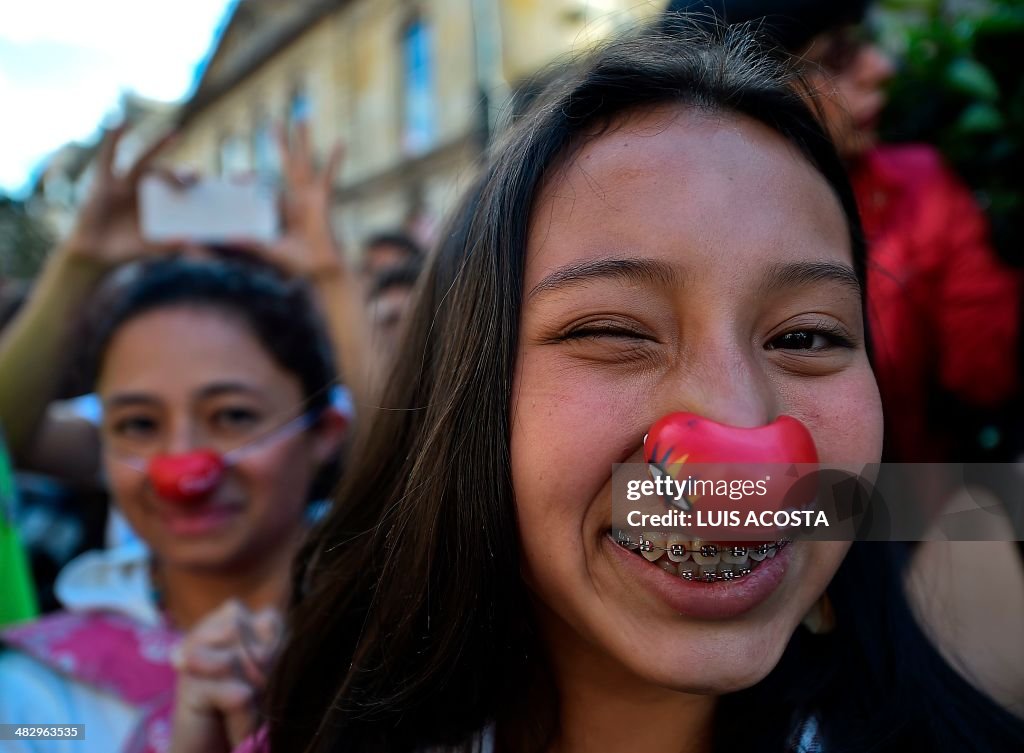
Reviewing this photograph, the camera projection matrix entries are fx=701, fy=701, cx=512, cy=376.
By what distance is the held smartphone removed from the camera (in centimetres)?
194

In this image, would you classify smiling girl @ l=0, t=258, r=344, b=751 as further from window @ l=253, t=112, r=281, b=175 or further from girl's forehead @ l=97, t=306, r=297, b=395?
window @ l=253, t=112, r=281, b=175

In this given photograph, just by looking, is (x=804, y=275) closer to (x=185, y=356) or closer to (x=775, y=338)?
(x=775, y=338)

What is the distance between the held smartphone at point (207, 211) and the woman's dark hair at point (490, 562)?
1.22m

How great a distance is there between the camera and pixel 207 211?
2004 millimetres

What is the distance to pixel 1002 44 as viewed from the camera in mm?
1852

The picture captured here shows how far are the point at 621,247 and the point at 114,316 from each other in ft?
4.49

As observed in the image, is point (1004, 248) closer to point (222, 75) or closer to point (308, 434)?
point (308, 434)

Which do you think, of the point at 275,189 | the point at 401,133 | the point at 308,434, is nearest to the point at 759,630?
the point at 308,434

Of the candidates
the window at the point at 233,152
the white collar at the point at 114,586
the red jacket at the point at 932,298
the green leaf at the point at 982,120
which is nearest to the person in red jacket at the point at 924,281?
the red jacket at the point at 932,298

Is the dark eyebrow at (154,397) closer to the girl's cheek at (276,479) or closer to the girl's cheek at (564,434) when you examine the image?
the girl's cheek at (276,479)

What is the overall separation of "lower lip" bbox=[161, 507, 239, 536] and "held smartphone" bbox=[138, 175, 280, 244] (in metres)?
0.89

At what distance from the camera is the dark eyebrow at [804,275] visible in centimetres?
76

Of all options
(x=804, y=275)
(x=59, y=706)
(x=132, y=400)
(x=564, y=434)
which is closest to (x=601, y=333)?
(x=564, y=434)

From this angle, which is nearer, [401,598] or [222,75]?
[401,598]
